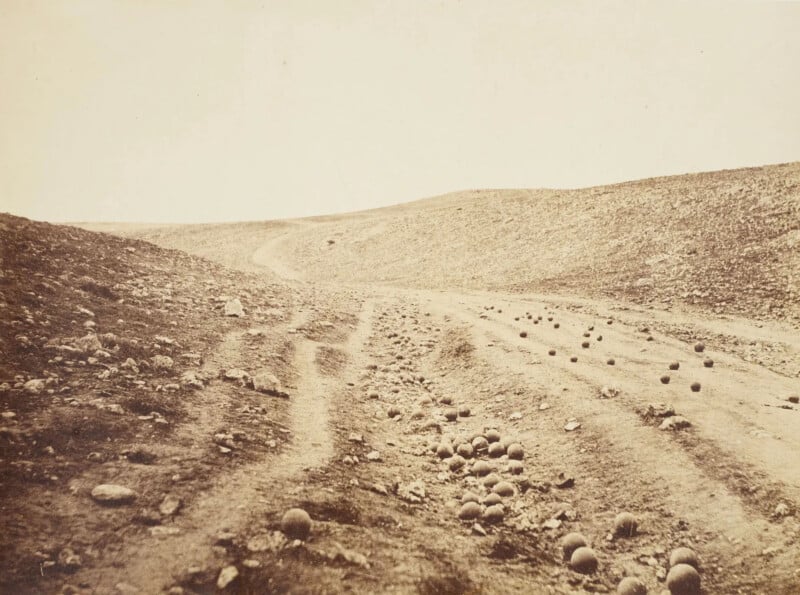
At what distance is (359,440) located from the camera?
17.9 ft

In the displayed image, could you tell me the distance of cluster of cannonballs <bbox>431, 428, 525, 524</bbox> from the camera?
422cm

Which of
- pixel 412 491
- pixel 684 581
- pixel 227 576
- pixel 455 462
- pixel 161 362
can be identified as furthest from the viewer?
pixel 161 362

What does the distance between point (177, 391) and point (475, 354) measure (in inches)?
203

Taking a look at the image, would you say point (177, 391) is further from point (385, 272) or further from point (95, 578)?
point (385, 272)

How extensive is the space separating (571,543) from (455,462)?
62.5 inches

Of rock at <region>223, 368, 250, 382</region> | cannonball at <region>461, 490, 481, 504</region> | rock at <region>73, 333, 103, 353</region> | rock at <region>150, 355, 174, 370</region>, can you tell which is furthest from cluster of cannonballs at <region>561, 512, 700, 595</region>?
rock at <region>73, 333, 103, 353</region>

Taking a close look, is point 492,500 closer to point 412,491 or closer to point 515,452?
point 412,491

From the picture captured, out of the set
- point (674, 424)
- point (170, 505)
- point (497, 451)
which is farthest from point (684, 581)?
point (170, 505)

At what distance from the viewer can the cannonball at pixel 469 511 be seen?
4191mm

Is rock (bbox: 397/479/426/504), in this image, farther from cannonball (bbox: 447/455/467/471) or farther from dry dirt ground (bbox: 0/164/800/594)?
cannonball (bbox: 447/455/467/471)

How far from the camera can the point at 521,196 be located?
120ft

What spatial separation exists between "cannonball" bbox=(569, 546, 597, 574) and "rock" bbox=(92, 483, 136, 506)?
3290 millimetres

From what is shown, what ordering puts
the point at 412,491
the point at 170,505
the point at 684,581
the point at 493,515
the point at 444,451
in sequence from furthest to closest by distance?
the point at 444,451 → the point at 412,491 → the point at 493,515 → the point at 170,505 → the point at 684,581

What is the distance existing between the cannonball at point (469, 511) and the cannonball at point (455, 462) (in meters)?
0.94
